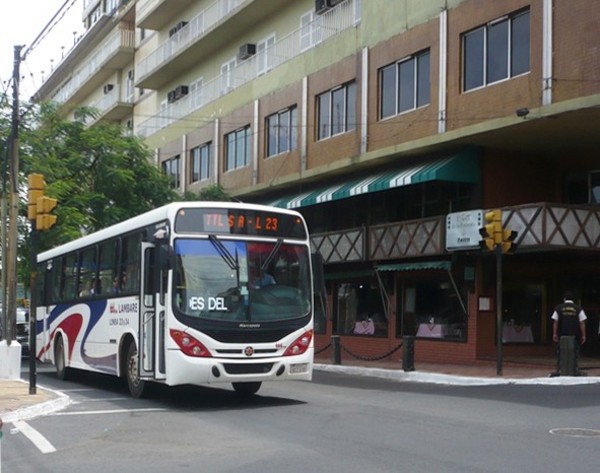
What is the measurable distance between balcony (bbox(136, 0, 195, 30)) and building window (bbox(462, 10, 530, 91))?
22260 millimetres

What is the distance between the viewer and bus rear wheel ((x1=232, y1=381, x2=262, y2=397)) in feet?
53.7

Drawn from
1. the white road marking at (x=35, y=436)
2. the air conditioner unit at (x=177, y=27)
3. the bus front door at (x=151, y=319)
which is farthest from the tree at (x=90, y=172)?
the white road marking at (x=35, y=436)

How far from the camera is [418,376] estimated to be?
21500 mm

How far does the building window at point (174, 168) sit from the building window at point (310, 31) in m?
12.0

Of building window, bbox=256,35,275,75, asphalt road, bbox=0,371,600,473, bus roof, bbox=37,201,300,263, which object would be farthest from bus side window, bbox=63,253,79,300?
building window, bbox=256,35,275,75

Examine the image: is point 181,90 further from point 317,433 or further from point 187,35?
point 317,433

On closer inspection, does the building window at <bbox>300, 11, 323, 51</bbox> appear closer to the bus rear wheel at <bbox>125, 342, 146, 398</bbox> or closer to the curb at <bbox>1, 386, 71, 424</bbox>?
the bus rear wheel at <bbox>125, 342, 146, 398</bbox>

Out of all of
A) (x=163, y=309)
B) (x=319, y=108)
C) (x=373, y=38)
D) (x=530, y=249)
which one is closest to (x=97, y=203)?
(x=319, y=108)

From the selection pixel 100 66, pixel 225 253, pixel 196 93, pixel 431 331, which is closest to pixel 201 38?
pixel 196 93

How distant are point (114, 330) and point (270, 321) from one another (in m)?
3.93

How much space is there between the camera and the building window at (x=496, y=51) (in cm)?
2234

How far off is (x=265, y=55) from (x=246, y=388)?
69.4ft

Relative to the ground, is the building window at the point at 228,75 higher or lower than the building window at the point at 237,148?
higher

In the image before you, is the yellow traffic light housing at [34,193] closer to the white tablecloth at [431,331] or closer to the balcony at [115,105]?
the white tablecloth at [431,331]
